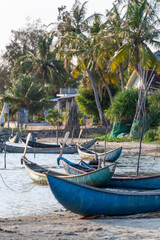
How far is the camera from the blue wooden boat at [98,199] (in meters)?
8.19

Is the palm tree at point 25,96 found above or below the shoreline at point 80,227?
above

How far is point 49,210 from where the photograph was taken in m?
10.4

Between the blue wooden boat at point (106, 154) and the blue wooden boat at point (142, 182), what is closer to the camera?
the blue wooden boat at point (142, 182)

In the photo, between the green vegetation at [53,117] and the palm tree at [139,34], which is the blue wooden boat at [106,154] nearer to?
the palm tree at [139,34]

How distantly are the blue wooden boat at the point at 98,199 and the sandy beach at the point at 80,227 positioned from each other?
160 millimetres

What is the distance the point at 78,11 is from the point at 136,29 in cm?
948

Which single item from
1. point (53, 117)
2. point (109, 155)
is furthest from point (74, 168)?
point (53, 117)

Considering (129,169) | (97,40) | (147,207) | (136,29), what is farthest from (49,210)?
(97,40)

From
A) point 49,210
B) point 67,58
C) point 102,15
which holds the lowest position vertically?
point 49,210

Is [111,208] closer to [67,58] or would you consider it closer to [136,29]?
[136,29]

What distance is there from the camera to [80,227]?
7535mm

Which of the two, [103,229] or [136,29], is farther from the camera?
[136,29]

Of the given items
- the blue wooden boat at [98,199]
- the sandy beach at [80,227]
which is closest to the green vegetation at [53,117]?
the sandy beach at [80,227]

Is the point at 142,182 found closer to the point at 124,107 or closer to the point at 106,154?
the point at 106,154
